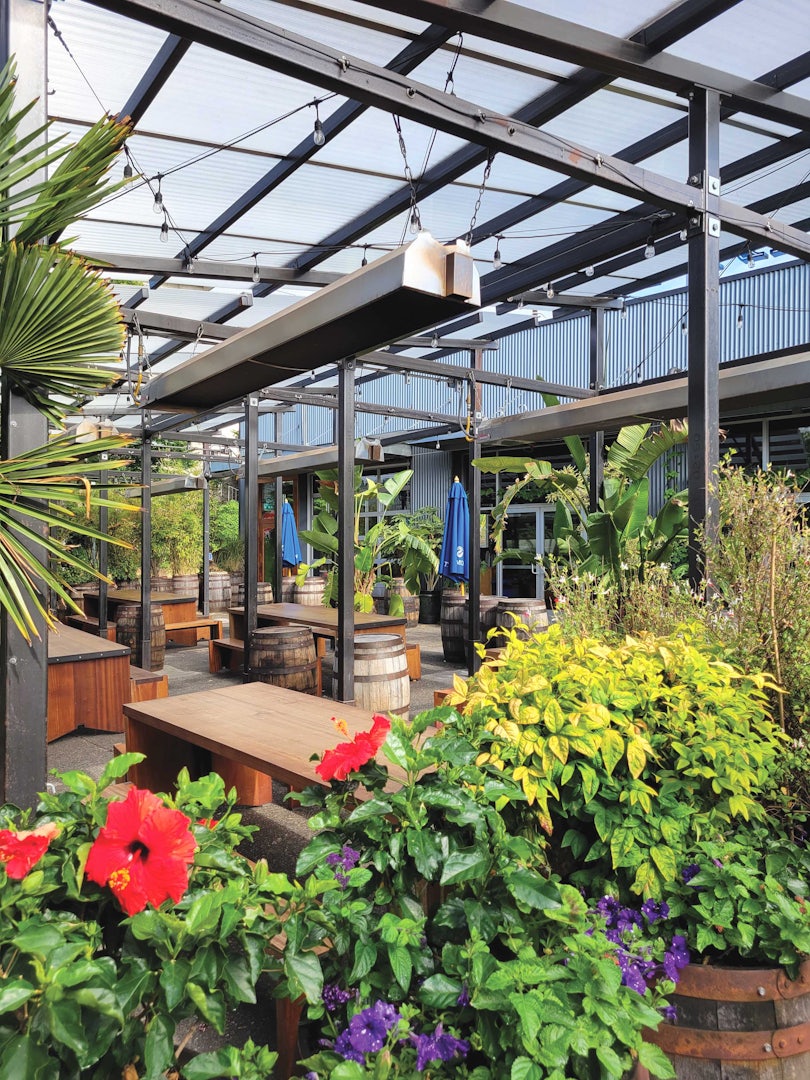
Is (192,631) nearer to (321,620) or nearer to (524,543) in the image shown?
(321,620)

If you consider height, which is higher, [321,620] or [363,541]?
[363,541]

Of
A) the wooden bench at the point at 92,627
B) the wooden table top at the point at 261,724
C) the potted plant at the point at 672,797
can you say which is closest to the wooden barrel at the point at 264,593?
the wooden bench at the point at 92,627

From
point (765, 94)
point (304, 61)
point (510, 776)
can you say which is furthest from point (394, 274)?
point (765, 94)

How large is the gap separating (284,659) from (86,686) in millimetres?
1374

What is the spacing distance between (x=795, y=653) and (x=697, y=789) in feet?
1.90

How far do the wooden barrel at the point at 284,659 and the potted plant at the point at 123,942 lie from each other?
395 cm

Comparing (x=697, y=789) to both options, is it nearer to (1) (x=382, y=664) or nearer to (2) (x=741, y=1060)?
(2) (x=741, y=1060)

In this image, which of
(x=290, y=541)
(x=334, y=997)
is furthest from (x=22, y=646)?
(x=290, y=541)

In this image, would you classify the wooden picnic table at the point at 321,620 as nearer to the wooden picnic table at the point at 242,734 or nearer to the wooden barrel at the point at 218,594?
the wooden picnic table at the point at 242,734

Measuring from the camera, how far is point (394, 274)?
8.13 ft

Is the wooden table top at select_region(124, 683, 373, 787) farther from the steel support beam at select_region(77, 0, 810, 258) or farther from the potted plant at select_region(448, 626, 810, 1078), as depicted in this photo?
the steel support beam at select_region(77, 0, 810, 258)

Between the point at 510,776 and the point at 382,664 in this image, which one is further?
the point at 382,664

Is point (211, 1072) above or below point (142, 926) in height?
below

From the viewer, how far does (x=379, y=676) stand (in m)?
4.61
